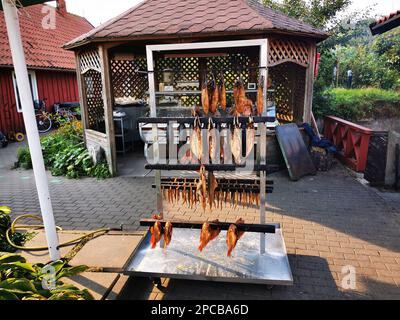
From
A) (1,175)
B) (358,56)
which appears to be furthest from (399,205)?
(358,56)

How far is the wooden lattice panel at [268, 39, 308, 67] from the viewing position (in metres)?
7.20

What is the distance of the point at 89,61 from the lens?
26.2 feet

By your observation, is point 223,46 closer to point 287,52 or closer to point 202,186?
point 202,186

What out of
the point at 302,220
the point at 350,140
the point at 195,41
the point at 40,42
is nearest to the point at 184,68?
the point at 195,41

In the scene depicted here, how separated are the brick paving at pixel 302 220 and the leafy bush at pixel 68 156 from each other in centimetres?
41

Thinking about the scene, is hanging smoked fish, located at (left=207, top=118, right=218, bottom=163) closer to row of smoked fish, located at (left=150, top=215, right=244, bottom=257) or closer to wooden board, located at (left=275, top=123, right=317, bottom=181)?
row of smoked fish, located at (left=150, top=215, right=244, bottom=257)

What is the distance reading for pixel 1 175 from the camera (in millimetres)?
8281

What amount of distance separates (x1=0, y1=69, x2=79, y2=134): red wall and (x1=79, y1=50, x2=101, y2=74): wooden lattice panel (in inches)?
252

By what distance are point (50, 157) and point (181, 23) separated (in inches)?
206

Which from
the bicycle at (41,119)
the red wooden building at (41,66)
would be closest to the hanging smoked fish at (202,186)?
the red wooden building at (41,66)

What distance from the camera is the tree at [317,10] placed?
11.6 meters

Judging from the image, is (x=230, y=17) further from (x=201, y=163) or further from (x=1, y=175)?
(x=1, y=175)

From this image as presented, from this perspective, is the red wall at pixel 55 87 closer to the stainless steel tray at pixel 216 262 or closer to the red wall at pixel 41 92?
the red wall at pixel 41 92
